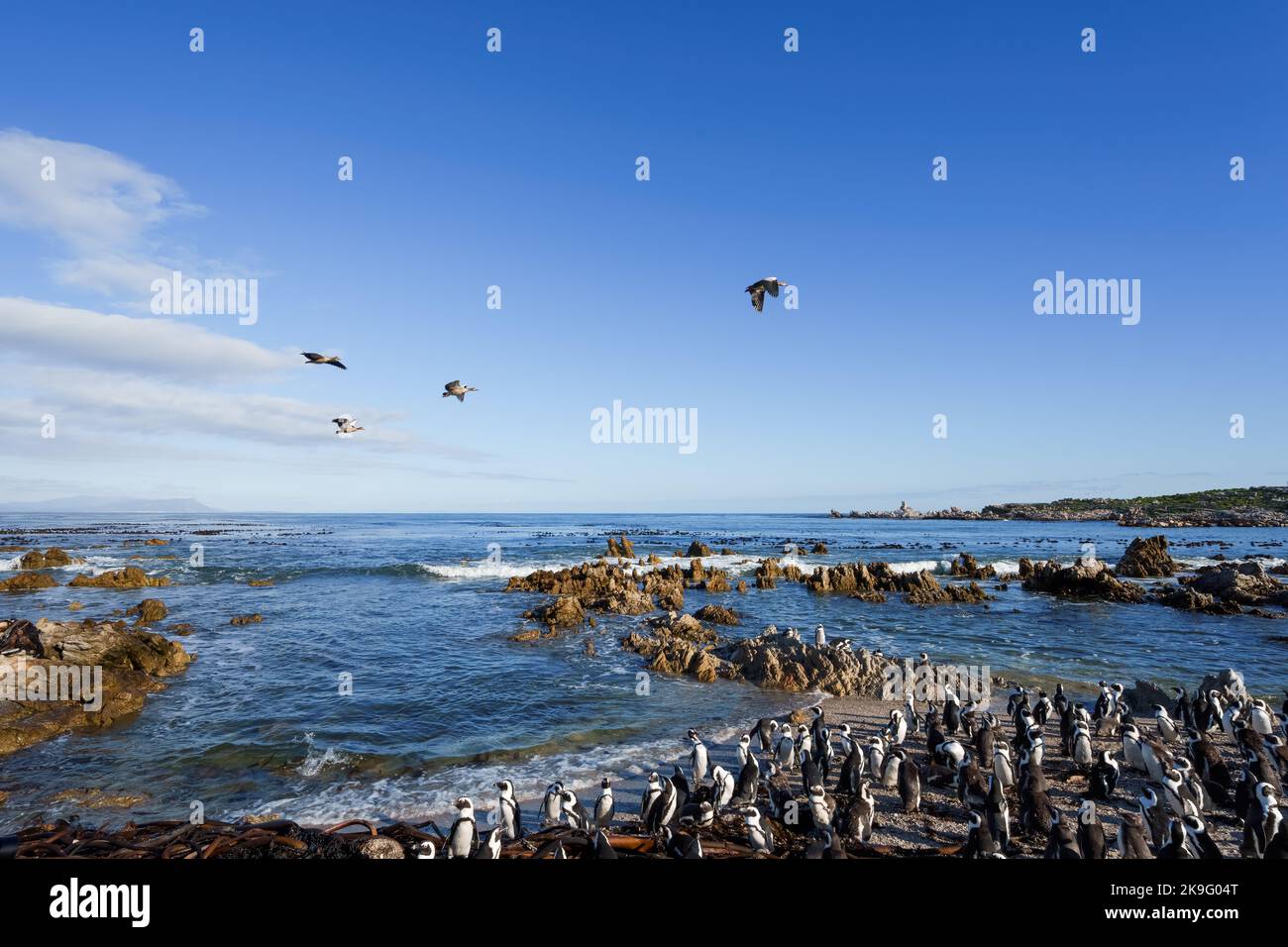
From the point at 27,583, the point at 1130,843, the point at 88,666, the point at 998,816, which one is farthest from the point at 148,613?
the point at 1130,843

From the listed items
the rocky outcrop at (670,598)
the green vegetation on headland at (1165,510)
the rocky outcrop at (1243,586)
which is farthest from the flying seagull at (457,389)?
the green vegetation on headland at (1165,510)

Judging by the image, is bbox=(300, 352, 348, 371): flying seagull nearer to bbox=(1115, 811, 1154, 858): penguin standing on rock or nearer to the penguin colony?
the penguin colony

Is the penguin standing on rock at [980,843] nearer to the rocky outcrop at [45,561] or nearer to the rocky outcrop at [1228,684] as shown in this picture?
the rocky outcrop at [1228,684]

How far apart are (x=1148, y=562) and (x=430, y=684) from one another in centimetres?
5271

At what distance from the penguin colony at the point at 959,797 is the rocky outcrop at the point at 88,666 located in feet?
39.4

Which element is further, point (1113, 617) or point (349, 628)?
point (1113, 617)

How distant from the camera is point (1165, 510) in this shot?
129 meters

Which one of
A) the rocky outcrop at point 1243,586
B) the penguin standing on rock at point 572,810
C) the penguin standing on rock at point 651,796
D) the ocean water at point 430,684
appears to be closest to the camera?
the penguin standing on rock at point 572,810

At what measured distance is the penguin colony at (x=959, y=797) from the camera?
777 centimetres
